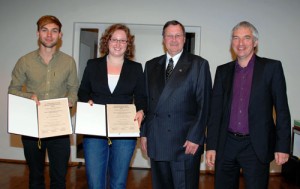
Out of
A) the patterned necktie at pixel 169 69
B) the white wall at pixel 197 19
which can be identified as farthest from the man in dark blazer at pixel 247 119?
the white wall at pixel 197 19

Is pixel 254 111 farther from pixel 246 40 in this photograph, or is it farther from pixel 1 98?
pixel 1 98

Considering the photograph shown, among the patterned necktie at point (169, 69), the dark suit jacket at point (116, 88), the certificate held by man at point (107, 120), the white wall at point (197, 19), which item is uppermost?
the white wall at point (197, 19)

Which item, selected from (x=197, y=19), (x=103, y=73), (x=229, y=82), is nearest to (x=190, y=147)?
(x=229, y=82)

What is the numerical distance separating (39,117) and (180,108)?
3.40 ft

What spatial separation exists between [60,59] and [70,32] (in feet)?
7.34

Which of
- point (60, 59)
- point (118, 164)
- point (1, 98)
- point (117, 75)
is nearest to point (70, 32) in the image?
point (1, 98)

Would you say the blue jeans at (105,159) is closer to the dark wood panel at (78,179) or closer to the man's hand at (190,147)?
the man's hand at (190,147)

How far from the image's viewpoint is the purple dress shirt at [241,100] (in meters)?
2.04

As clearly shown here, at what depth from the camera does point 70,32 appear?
445cm

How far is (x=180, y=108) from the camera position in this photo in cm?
211

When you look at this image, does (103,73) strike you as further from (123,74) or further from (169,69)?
(169,69)

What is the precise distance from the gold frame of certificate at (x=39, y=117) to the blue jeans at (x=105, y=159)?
208mm

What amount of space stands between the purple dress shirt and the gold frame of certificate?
119cm

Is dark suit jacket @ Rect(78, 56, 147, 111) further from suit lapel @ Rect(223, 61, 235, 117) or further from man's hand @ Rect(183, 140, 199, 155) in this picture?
suit lapel @ Rect(223, 61, 235, 117)
